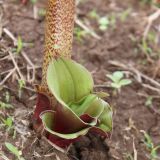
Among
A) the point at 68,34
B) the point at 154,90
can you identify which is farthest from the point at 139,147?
the point at 68,34

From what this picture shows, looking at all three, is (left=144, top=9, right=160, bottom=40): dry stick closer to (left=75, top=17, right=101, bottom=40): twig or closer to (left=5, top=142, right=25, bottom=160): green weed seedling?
(left=75, top=17, right=101, bottom=40): twig

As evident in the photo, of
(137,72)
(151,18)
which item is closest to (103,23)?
(151,18)

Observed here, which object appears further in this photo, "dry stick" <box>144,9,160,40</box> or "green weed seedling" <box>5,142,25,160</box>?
"dry stick" <box>144,9,160,40</box>

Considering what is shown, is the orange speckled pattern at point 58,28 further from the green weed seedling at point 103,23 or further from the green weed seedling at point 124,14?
the green weed seedling at point 124,14

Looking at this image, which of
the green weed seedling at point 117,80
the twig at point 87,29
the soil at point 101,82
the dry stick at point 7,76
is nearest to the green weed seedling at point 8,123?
the soil at point 101,82

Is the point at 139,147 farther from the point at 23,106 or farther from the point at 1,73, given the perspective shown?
the point at 1,73

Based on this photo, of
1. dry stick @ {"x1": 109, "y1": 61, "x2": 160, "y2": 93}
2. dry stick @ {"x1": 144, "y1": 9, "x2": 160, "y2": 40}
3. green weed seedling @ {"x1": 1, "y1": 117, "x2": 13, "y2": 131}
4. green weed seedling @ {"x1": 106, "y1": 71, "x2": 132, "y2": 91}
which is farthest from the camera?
dry stick @ {"x1": 144, "y1": 9, "x2": 160, "y2": 40}

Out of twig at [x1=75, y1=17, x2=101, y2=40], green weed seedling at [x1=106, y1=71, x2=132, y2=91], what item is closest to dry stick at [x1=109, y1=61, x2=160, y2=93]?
green weed seedling at [x1=106, y1=71, x2=132, y2=91]
